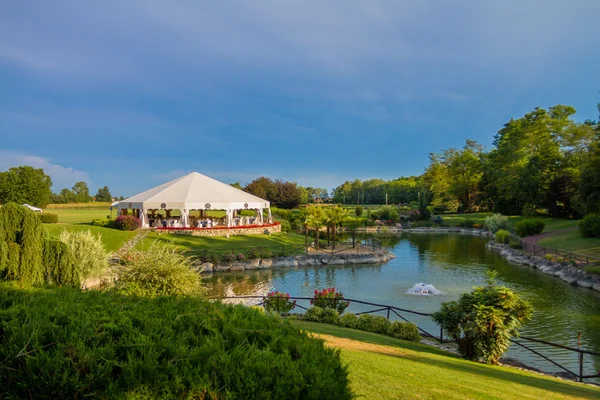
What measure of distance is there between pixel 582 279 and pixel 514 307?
503 inches

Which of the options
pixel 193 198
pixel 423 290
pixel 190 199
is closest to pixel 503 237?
pixel 423 290

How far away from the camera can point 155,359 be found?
2043 mm

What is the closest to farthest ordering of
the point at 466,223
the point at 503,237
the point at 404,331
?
the point at 404,331 → the point at 503,237 → the point at 466,223

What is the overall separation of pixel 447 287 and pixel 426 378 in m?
12.3

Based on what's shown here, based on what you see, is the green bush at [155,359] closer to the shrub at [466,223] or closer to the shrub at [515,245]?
the shrub at [515,245]

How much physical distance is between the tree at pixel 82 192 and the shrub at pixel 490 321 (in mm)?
103757

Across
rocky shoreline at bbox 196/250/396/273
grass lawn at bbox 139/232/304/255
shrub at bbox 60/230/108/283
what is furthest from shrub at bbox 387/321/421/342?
grass lawn at bbox 139/232/304/255

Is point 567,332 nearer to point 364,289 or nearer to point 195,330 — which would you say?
point 364,289

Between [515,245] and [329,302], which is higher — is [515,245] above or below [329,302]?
below

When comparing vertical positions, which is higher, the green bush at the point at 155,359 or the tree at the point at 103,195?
the tree at the point at 103,195

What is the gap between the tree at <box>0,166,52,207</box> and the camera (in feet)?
149

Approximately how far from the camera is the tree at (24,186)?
4553 cm

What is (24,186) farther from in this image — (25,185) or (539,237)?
(539,237)

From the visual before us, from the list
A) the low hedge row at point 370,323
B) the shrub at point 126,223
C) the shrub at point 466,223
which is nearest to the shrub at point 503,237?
the shrub at point 466,223
